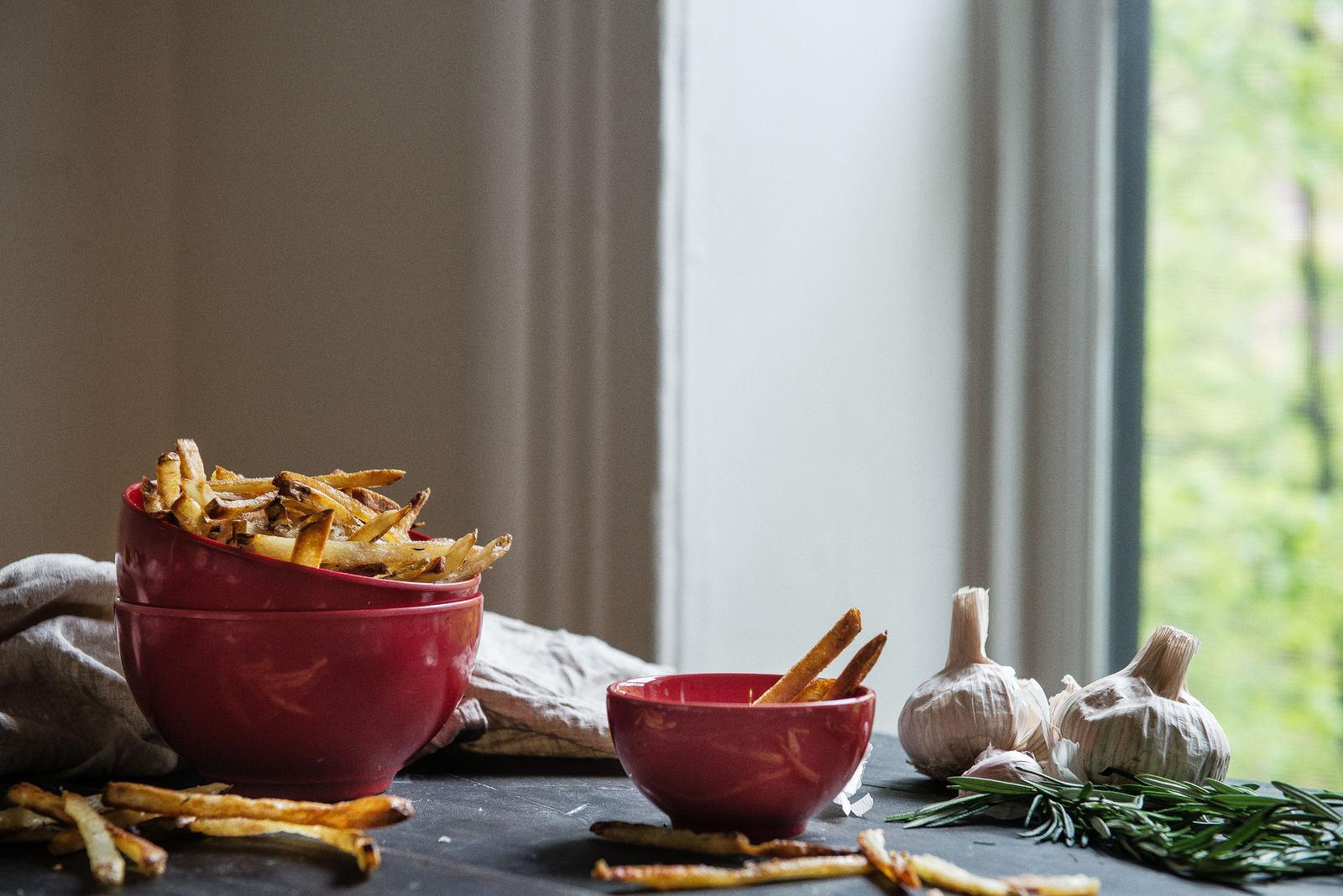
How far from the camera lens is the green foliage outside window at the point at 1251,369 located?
1672mm

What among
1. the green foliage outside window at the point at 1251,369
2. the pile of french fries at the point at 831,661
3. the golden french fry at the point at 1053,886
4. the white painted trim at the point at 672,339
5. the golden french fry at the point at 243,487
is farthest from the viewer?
the green foliage outside window at the point at 1251,369

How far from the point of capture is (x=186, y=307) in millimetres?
1976

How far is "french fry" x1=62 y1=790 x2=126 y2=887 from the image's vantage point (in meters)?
0.55

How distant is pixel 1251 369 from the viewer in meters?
1.72

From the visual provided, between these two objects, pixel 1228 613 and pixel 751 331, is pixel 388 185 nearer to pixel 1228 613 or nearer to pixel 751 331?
pixel 751 331

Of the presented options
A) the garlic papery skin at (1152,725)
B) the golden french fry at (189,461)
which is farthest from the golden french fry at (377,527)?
the garlic papery skin at (1152,725)

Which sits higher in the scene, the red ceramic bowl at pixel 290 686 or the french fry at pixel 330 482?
the french fry at pixel 330 482

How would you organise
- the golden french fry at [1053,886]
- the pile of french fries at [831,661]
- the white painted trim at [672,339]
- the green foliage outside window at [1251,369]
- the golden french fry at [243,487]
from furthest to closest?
the green foliage outside window at [1251,369]
the white painted trim at [672,339]
the golden french fry at [243,487]
the pile of french fries at [831,661]
the golden french fry at [1053,886]

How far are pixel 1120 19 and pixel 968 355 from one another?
0.57 meters

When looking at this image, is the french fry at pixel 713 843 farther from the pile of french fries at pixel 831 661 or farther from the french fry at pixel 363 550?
the french fry at pixel 363 550

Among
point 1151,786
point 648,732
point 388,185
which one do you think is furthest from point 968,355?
point 648,732

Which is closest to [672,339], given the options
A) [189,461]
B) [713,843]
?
[189,461]

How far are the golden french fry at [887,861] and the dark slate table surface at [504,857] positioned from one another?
0.01m

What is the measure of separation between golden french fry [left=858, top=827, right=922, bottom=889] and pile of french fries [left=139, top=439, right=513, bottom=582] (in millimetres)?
281
